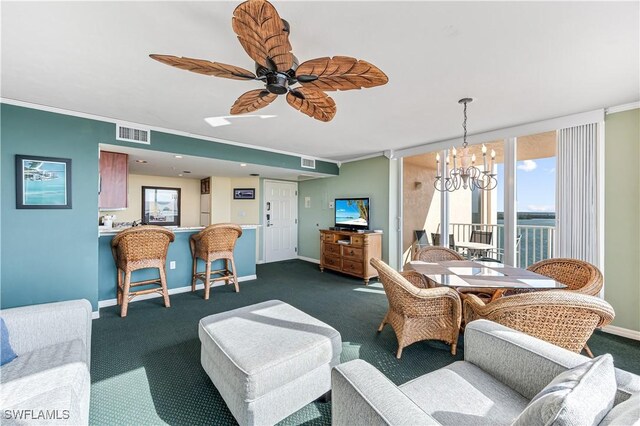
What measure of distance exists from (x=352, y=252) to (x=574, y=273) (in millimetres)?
2971

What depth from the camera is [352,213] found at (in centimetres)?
538

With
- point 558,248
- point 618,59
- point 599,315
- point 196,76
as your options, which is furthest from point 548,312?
point 196,76

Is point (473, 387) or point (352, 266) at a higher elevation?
point (473, 387)

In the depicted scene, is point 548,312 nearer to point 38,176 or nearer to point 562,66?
point 562,66

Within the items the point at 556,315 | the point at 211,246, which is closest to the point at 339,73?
the point at 556,315

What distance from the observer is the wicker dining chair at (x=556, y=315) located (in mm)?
1476

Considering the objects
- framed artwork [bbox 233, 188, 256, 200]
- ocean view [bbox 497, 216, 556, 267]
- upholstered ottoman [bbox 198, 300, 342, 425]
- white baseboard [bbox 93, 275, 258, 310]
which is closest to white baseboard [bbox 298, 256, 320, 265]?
white baseboard [bbox 93, 275, 258, 310]

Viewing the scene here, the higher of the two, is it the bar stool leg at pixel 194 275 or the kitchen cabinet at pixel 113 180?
the kitchen cabinet at pixel 113 180

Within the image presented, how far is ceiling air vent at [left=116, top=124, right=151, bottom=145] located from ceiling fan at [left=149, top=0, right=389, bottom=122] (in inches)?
90.5

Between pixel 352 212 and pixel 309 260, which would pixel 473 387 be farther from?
pixel 309 260

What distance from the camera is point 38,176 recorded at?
2.72 m

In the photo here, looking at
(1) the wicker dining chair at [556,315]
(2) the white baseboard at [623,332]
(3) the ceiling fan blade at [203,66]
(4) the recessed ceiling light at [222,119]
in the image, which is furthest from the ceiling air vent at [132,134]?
(2) the white baseboard at [623,332]

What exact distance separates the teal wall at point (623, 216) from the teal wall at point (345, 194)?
274cm

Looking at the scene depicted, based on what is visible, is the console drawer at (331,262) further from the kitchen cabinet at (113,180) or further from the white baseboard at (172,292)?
the kitchen cabinet at (113,180)
